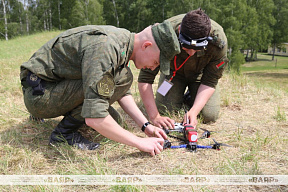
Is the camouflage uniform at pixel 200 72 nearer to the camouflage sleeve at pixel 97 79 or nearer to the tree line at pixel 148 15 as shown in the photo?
the camouflage sleeve at pixel 97 79

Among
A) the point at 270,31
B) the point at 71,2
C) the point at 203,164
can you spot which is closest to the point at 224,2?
the point at 270,31

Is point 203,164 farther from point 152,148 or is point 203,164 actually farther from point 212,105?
point 212,105

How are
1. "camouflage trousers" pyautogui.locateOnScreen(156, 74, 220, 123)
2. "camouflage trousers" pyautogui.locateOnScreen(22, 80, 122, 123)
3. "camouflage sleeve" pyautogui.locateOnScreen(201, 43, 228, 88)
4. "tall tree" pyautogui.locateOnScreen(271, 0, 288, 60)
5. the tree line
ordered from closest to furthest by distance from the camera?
"camouflage trousers" pyautogui.locateOnScreen(22, 80, 122, 123)
"camouflage sleeve" pyautogui.locateOnScreen(201, 43, 228, 88)
"camouflage trousers" pyautogui.locateOnScreen(156, 74, 220, 123)
the tree line
"tall tree" pyautogui.locateOnScreen(271, 0, 288, 60)

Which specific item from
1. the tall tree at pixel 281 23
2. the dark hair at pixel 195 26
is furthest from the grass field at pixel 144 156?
the tall tree at pixel 281 23

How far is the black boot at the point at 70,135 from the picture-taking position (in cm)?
255

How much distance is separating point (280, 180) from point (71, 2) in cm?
3808

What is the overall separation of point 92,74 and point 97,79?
0.06 metres

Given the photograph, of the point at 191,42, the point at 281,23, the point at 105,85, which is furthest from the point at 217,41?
the point at 281,23

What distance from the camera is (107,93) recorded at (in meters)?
1.98

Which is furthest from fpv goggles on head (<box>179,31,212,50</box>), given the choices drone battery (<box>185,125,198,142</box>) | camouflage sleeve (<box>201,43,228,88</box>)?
drone battery (<box>185,125,198,142</box>)

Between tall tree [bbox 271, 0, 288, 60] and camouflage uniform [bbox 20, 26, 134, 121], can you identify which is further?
tall tree [bbox 271, 0, 288, 60]

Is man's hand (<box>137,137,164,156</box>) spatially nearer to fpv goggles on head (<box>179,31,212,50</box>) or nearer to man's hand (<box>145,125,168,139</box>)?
man's hand (<box>145,125,168,139</box>)

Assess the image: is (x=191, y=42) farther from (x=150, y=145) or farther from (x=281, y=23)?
(x=281, y=23)

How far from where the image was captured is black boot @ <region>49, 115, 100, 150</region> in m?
2.55
